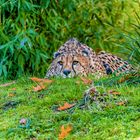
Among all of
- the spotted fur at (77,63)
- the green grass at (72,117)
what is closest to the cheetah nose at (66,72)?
the spotted fur at (77,63)

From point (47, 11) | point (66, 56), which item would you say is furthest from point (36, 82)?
point (47, 11)

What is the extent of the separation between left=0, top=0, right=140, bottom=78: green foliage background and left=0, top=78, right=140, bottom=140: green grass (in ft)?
7.30

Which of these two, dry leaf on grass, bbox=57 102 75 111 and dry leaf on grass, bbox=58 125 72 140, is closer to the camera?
dry leaf on grass, bbox=58 125 72 140

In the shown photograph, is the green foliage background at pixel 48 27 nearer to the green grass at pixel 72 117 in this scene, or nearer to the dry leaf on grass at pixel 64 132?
the green grass at pixel 72 117

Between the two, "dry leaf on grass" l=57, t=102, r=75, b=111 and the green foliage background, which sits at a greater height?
the green foliage background

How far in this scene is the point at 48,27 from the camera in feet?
26.0

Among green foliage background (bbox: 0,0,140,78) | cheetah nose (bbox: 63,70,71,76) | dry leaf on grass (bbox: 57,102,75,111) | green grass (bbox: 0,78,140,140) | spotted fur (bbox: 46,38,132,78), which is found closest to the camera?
green grass (bbox: 0,78,140,140)

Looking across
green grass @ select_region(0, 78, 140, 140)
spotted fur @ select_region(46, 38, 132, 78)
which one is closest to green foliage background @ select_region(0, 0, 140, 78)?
spotted fur @ select_region(46, 38, 132, 78)

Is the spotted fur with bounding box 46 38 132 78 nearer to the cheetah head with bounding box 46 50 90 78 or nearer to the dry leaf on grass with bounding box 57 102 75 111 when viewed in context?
the cheetah head with bounding box 46 50 90 78

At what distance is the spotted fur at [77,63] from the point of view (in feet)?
22.2

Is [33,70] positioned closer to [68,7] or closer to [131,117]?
[68,7]

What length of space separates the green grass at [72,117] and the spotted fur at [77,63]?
155 centimetres

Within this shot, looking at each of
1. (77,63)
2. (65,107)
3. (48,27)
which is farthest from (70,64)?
(65,107)

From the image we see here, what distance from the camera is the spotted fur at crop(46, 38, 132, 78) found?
267 inches
